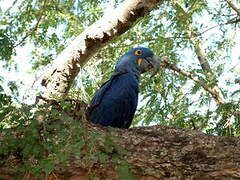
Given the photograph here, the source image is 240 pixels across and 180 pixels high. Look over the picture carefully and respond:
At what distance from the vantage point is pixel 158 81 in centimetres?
614

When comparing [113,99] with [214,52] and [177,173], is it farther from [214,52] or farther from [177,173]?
[214,52]

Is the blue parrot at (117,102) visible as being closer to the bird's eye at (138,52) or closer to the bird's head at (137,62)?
the bird's head at (137,62)

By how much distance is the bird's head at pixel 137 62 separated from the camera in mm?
4933

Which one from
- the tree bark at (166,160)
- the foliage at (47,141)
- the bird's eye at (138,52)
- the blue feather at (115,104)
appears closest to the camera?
the foliage at (47,141)

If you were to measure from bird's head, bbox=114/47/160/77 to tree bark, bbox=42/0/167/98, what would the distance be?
1047mm

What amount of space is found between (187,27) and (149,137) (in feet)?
14.1

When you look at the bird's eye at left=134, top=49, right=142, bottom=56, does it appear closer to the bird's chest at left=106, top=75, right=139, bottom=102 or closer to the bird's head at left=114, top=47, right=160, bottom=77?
the bird's head at left=114, top=47, right=160, bottom=77

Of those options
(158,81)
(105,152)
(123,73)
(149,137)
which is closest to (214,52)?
(158,81)

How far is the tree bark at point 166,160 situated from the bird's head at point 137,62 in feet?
7.86

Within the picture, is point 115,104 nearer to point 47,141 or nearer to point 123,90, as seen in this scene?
point 123,90

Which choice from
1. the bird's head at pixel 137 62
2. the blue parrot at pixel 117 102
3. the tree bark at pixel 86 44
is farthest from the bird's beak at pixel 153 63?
the tree bark at pixel 86 44

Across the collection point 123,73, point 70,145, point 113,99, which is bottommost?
point 70,145

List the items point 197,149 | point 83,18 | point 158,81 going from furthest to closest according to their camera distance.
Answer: point 83,18 → point 158,81 → point 197,149

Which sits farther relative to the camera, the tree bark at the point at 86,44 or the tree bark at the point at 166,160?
the tree bark at the point at 86,44
